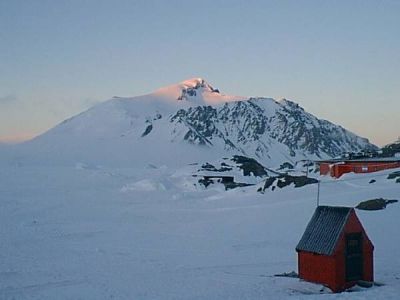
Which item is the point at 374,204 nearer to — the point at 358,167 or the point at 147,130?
the point at 358,167

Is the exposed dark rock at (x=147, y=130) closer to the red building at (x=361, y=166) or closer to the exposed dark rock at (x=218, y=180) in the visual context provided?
the exposed dark rock at (x=218, y=180)

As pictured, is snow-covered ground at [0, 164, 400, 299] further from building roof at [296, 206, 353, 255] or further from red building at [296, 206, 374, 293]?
building roof at [296, 206, 353, 255]

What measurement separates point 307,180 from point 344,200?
11409 millimetres

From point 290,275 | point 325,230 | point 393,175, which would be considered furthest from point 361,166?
point 325,230

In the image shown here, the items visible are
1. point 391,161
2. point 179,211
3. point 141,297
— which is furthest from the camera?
point 391,161

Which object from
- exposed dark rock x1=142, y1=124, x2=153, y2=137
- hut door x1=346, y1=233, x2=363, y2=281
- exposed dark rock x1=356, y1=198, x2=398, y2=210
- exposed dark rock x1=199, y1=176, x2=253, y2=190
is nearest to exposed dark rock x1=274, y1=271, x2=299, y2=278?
hut door x1=346, y1=233, x2=363, y2=281

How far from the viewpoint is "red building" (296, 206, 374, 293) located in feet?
61.9

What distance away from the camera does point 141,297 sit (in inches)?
725

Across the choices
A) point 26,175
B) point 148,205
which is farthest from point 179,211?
point 26,175

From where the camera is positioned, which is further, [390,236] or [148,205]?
[148,205]

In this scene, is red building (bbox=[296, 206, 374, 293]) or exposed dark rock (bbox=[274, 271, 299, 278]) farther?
exposed dark rock (bbox=[274, 271, 299, 278])

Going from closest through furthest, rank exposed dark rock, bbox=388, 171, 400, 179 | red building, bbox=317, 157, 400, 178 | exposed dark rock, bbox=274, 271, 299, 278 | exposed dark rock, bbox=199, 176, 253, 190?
exposed dark rock, bbox=274, 271, 299, 278, exposed dark rock, bbox=388, 171, 400, 179, red building, bbox=317, 157, 400, 178, exposed dark rock, bbox=199, 176, 253, 190

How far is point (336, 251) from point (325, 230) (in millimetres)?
1058

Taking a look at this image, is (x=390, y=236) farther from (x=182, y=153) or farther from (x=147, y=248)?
(x=182, y=153)
